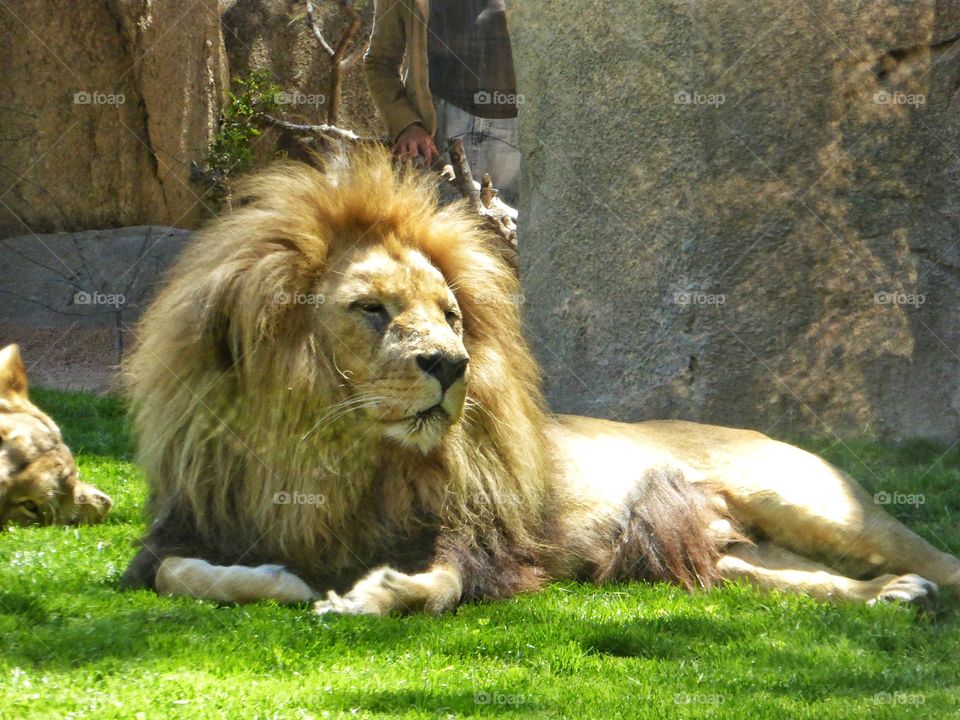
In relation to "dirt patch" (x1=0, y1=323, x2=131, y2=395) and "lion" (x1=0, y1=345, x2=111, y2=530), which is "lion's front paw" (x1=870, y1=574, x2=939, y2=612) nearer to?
"lion" (x1=0, y1=345, x2=111, y2=530)

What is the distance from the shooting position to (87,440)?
7918 mm

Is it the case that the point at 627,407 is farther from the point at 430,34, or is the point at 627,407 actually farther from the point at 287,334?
the point at 430,34

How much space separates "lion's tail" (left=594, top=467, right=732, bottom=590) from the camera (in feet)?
16.9

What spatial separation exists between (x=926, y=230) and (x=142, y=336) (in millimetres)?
3965

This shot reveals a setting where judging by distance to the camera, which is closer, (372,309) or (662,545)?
(372,309)

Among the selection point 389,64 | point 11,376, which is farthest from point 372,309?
point 389,64

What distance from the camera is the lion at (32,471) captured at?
5.70m

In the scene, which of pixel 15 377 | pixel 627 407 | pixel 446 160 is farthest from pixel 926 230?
pixel 446 160

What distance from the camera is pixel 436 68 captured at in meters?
9.77

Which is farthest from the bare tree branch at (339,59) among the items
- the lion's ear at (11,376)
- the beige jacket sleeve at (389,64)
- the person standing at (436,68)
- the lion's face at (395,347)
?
the lion's face at (395,347)

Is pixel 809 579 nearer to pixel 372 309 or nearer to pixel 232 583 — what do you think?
pixel 372 309

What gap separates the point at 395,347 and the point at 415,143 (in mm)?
3842

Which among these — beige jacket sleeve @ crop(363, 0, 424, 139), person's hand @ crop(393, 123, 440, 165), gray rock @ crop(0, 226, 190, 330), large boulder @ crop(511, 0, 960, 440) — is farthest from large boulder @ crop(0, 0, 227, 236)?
large boulder @ crop(511, 0, 960, 440)

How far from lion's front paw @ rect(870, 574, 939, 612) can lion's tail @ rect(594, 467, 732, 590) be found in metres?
0.68
